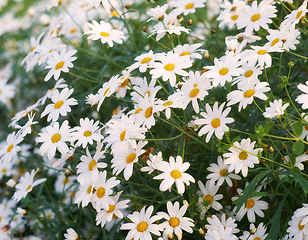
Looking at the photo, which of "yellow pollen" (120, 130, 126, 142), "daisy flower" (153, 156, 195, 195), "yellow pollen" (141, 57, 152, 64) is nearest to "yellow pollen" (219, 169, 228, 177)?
"daisy flower" (153, 156, 195, 195)

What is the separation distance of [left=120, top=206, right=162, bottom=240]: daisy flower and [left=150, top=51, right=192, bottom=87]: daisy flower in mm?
519

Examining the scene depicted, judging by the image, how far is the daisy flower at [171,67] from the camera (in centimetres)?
147

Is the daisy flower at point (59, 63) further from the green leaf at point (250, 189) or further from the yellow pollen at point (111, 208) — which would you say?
the green leaf at point (250, 189)

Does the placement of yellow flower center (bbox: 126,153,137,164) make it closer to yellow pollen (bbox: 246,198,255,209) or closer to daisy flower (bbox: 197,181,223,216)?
daisy flower (bbox: 197,181,223,216)

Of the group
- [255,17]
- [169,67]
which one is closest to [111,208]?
[169,67]

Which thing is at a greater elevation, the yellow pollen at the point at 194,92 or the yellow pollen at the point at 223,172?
the yellow pollen at the point at 194,92

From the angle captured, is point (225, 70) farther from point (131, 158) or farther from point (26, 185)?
point (26, 185)

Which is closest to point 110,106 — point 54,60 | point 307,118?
point 54,60

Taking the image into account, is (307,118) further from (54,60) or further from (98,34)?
(54,60)

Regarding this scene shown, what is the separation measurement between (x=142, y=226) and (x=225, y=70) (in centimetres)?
69

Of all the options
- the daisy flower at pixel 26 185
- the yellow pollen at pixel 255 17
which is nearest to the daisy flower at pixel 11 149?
the daisy flower at pixel 26 185

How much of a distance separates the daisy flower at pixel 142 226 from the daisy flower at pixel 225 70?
1.83 feet

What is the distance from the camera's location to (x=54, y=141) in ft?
5.23

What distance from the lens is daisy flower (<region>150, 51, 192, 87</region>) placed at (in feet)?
4.82
